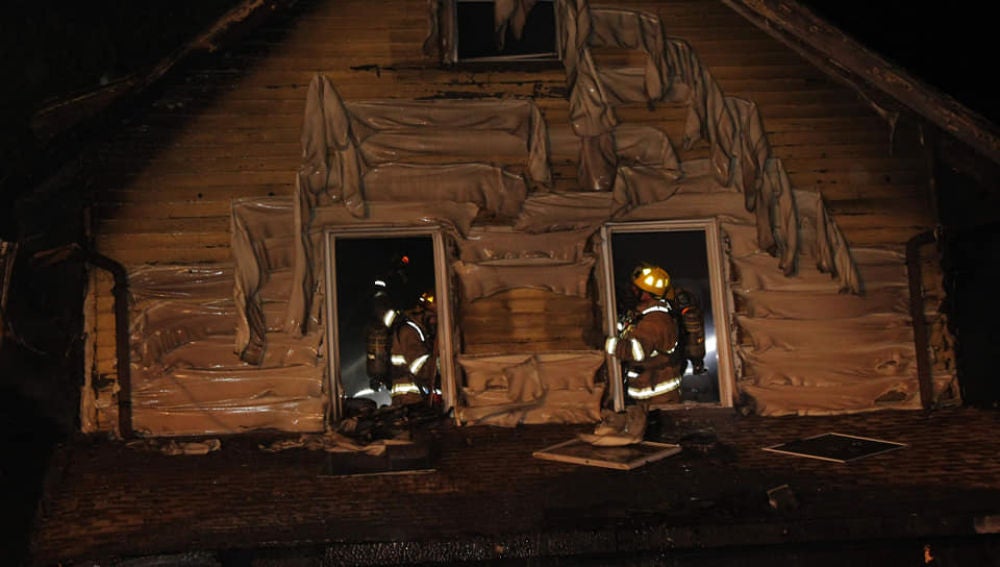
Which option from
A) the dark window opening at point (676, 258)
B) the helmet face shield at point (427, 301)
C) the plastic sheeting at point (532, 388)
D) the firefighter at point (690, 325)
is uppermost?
the dark window opening at point (676, 258)

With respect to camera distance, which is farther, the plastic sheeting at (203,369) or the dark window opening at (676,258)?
the dark window opening at (676,258)

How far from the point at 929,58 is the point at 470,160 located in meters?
7.43

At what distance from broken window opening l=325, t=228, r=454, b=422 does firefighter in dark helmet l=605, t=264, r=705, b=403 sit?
157 cm

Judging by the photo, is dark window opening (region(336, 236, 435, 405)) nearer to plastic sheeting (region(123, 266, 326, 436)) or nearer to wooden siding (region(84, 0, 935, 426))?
wooden siding (region(84, 0, 935, 426))

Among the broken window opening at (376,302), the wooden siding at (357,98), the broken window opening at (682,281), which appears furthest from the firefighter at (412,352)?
the broken window opening at (682,281)

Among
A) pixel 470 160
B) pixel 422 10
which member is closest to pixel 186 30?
pixel 422 10

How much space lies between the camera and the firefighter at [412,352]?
948cm

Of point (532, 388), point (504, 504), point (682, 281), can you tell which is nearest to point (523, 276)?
point (532, 388)

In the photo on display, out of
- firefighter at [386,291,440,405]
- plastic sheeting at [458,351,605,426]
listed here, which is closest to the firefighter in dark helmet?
plastic sheeting at [458,351,605,426]

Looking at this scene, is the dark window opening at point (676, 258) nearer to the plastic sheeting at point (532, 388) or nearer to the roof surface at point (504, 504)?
the plastic sheeting at point (532, 388)

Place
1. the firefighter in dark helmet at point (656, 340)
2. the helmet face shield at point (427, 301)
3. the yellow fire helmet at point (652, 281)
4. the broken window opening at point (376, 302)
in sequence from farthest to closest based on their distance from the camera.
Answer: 1. the helmet face shield at point (427, 301)
2. the yellow fire helmet at point (652, 281)
3. the firefighter in dark helmet at point (656, 340)
4. the broken window opening at point (376, 302)

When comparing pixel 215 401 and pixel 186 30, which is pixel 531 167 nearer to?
pixel 215 401

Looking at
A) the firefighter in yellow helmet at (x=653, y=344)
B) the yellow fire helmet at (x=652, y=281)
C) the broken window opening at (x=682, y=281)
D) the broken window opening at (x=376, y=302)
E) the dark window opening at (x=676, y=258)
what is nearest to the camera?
the broken window opening at (x=376, y=302)

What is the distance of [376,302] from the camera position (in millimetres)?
9859
